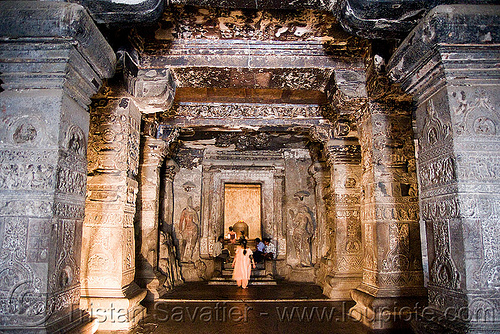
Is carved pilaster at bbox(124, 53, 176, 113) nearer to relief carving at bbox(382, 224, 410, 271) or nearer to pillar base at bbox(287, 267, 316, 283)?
relief carving at bbox(382, 224, 410, 271)

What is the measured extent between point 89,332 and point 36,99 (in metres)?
2.09

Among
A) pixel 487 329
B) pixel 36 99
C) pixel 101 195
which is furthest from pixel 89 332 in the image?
pixel 487 329

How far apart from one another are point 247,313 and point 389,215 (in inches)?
106

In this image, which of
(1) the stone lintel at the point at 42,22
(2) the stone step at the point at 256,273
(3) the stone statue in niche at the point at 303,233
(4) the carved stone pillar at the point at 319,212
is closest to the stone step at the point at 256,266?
(2) the stone step at the point at 256,273

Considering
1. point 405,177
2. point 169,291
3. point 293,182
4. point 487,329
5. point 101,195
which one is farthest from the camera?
point 293,182

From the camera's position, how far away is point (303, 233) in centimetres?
922

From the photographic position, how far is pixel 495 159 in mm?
2617

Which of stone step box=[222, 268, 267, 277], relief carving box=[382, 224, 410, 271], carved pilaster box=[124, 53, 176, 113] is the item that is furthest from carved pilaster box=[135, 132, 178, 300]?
Result: relief carving box=[382, 224, 410, 271]

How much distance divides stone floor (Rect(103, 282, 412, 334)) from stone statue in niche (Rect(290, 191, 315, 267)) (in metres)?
1.50

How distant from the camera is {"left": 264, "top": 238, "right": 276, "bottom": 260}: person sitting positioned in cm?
946

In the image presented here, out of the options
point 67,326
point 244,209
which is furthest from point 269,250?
point 67,326

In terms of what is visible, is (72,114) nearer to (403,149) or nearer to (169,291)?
(403,149)

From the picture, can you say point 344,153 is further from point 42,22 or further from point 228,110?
point 42,22

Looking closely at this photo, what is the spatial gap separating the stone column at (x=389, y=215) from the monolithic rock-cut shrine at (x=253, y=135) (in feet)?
0.06
